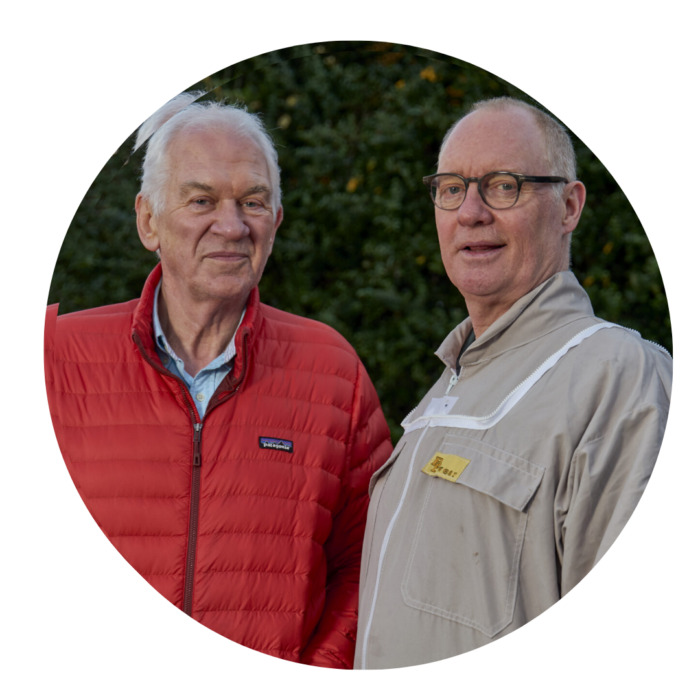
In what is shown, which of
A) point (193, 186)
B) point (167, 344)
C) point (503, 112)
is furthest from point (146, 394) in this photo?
point (503, 112)

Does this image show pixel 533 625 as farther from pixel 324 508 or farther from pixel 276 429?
pixel 276 429

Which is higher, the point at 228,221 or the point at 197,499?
the point at 228,221

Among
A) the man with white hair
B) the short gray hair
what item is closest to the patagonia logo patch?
the man with white hair

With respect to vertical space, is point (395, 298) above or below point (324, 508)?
above

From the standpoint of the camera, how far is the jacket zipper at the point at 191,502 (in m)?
2.79

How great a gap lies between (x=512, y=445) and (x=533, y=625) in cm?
51

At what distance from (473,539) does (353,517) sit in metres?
0.61

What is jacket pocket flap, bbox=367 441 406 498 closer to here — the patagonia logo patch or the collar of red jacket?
the patagonia logo patch

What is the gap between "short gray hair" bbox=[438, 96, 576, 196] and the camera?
8.94 feet

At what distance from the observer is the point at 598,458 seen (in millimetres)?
2375

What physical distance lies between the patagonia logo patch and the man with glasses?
1.00 feet

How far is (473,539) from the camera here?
2518 mm

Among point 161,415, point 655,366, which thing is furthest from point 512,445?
point 161,415

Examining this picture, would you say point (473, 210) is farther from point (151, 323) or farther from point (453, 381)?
point (151, 323)
